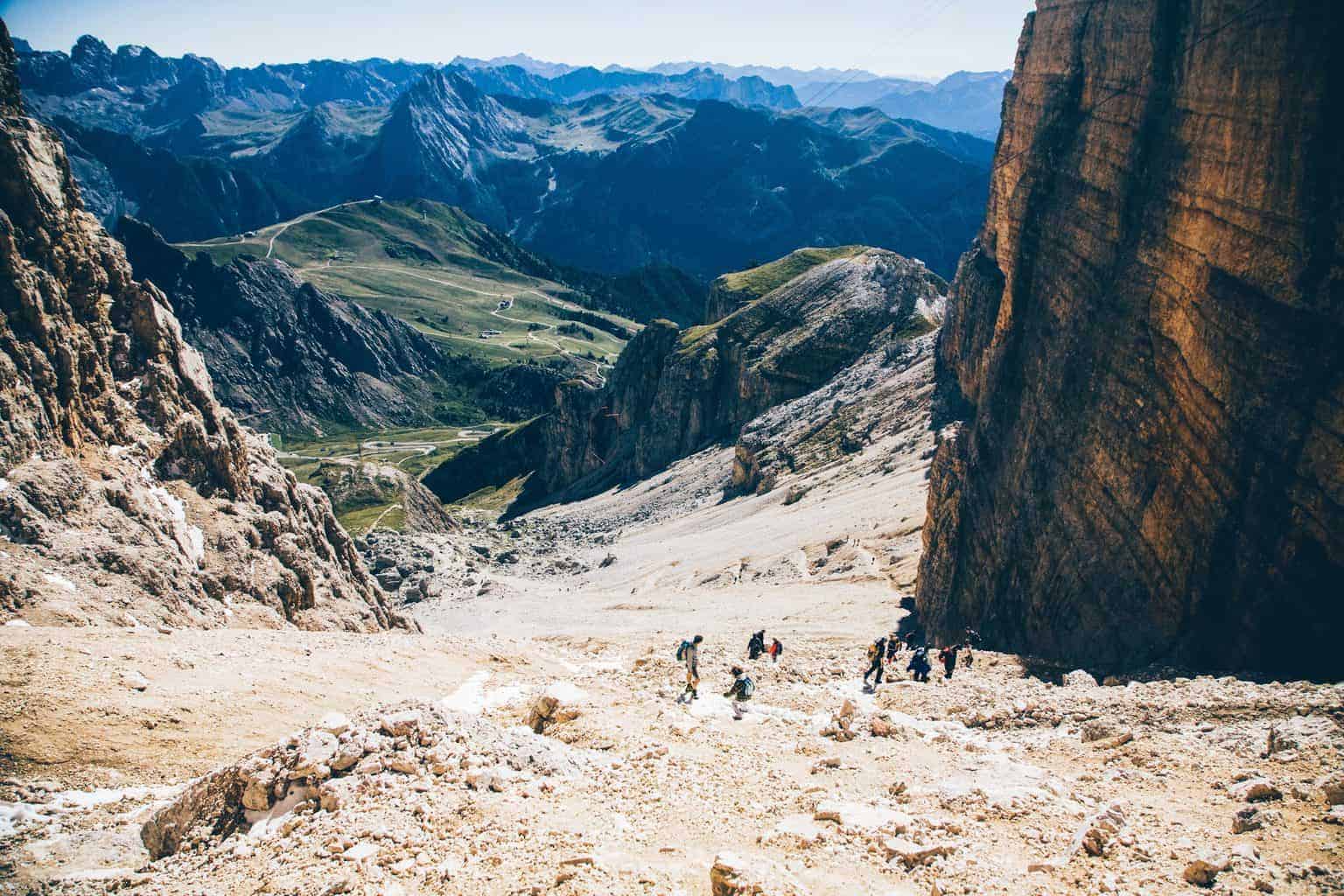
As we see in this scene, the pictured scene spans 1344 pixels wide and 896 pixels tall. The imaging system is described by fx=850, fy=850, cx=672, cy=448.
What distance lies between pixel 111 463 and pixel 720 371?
100 metres

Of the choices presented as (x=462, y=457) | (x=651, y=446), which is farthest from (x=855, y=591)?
(x=462, y=457)

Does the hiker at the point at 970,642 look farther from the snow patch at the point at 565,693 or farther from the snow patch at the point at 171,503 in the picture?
the snow patch at the point at 171,503

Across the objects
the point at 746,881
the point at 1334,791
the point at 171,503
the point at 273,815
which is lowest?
the point at 273,815

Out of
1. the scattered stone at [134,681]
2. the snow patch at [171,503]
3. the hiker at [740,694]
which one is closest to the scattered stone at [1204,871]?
the hiker at [740,694]

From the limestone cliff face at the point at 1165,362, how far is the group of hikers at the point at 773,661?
6152 millimetres

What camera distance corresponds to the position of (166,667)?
21.0 metres

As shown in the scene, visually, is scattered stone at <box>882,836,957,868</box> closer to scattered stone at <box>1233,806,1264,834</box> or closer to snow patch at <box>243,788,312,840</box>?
scattered stone at <box>1233,806,1264,834</box>

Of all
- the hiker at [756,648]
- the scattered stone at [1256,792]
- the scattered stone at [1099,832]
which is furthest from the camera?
the hiker at [756,648]

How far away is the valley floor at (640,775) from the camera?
43.7ft

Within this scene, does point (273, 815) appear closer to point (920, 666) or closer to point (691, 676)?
point (691, 676)

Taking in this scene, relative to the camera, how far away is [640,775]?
1772cm

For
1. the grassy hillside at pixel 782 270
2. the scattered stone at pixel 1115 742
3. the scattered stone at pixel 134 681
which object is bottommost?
the scattered stone at pixel 1115 742

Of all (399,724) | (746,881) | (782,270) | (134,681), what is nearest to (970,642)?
(399,724)

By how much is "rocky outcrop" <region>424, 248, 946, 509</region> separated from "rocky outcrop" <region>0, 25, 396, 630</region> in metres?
80.6
